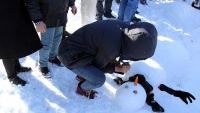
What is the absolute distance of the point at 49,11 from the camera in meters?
2.97

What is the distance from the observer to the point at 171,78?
442 cm

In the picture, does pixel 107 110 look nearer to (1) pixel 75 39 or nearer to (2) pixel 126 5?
(1) pixel 75 39

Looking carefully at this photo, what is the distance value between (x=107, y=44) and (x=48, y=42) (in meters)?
0.88

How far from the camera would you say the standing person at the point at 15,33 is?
2746mm

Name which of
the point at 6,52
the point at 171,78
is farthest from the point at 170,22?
the point at 6,52

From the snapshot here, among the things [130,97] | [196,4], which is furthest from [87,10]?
[196,4]

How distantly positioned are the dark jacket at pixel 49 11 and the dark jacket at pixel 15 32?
116 millimetres

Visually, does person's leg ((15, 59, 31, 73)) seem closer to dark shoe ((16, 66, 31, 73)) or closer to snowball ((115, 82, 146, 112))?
dark shoe ((16, 66, 31, 73))

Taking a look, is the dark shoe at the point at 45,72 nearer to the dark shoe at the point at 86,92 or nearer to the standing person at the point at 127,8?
the dark shoe at the point at 86,92

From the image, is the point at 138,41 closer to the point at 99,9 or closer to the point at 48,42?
the point at 48,42

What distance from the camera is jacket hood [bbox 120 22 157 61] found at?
2.54 metres

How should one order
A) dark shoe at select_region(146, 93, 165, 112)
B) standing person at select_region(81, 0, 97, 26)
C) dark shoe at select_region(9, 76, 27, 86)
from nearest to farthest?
dark shoe at select_region(9, 76, 27, 86) < dark shoe at select_region(146, 93, 165, 112) < standing person at select_region(81, 0, 97, 26)

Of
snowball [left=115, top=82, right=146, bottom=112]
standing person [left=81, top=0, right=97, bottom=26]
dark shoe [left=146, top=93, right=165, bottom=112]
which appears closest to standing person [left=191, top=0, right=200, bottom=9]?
standing person [left=81, top=0, right=97, bottom=26]

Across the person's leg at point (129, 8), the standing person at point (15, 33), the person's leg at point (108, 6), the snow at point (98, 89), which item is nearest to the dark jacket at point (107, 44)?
the standing person at point (15, 33)
